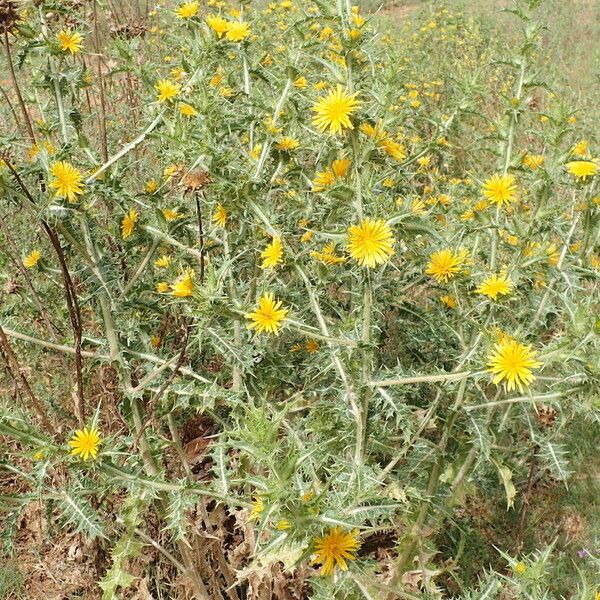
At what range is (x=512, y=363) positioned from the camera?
1631mm

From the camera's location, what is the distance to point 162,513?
230cm

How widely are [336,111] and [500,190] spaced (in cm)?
81

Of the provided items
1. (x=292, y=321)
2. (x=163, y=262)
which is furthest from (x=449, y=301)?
(x=163, y=262)

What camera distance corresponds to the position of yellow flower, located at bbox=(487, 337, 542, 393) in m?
1.61

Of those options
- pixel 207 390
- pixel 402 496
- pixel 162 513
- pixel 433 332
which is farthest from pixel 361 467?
pixel 162 513

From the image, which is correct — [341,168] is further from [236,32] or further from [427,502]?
[427,502]

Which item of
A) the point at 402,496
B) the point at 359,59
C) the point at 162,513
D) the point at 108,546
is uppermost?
the point at 359,59

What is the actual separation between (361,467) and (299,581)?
804 millimetres

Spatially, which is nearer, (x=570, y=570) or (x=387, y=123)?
(x=387, y=123)

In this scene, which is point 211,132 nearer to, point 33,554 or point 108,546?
point 108,546

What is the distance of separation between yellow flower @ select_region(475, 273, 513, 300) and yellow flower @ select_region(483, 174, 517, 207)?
1.15ft

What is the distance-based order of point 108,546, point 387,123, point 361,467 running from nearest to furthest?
point 361,467
point 387,123
point 108,546

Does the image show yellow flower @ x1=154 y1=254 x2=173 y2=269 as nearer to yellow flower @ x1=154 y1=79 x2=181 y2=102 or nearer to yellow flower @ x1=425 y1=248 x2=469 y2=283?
yellow flower @ x1=154 y1=79 x2=181 y2=102

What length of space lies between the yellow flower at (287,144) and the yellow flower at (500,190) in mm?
679
